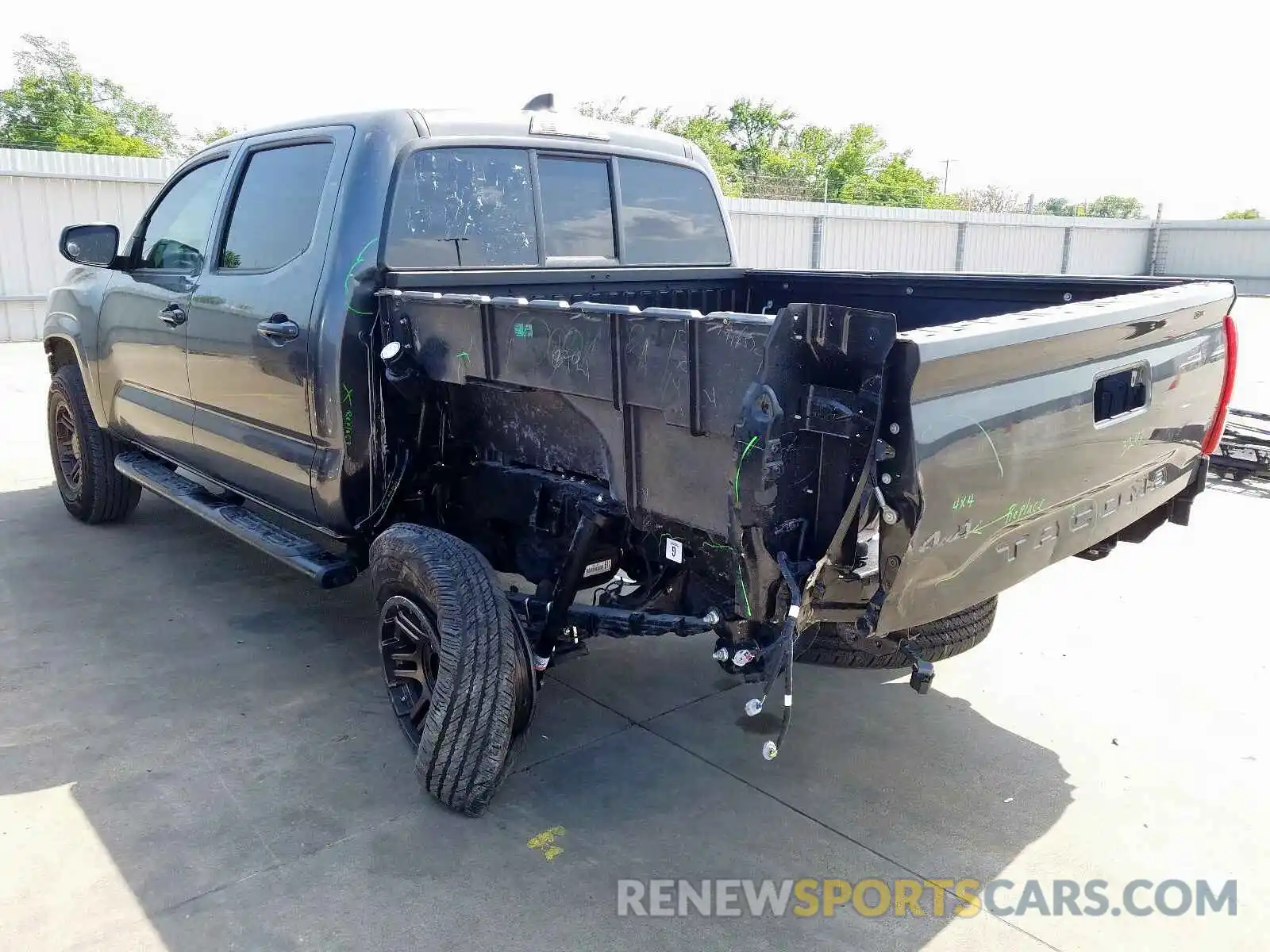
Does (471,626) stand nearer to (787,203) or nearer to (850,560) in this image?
(850,560)

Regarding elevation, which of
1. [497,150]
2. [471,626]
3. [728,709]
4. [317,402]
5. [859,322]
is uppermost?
[497,150]

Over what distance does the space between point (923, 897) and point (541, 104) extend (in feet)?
10.9

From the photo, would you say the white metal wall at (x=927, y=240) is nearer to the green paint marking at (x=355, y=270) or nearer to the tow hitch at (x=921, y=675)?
the green paint marking at (x=355, y=270)

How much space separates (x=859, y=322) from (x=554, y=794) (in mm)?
1867

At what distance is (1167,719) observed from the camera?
3678 millimetres

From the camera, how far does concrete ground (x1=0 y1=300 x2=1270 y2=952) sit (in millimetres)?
2613

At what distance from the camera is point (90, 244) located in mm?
4980

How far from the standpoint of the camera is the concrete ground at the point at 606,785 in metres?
2.61

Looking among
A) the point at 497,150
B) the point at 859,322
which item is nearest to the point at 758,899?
the point at 859,322

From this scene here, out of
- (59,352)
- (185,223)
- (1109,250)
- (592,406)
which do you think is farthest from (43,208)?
(1109,250)

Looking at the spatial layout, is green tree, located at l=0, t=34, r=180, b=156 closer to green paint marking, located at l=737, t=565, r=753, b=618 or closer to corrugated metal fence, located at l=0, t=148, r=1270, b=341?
corrugated metal fence, located at l=0, t=148, r=1270, b=341

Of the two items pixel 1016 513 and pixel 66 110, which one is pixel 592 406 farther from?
pixel 66 110

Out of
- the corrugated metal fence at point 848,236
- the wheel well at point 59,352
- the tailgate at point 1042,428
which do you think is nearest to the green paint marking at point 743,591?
the tailgate at point 1042,428

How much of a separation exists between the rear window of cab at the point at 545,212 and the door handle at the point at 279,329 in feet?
1.43
